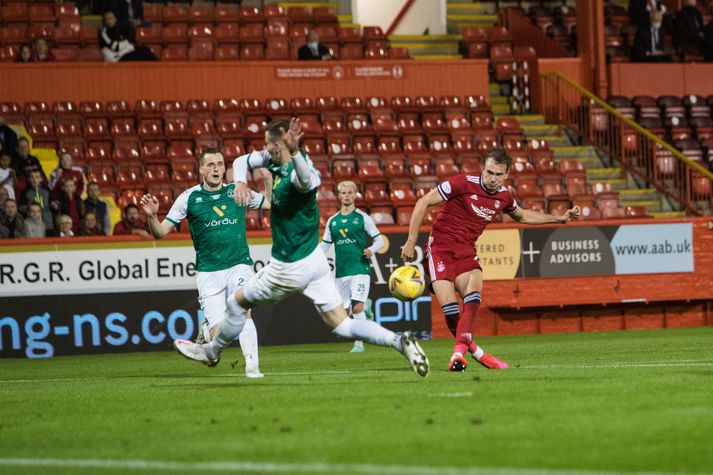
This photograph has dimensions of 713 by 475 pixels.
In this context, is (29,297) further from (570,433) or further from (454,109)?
(570,433)

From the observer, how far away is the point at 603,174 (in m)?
26.2

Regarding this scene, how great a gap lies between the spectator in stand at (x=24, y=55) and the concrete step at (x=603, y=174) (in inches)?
464

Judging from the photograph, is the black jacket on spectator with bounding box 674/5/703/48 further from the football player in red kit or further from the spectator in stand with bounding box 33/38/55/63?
the football player in red kit

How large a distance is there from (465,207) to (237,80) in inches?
587

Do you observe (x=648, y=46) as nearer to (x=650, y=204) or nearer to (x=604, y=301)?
(x=650, y=204)

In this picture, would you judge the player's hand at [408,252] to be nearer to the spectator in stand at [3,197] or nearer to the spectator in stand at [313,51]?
the spectator in stand at [3,197]

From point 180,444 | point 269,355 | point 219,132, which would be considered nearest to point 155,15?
point 219,132

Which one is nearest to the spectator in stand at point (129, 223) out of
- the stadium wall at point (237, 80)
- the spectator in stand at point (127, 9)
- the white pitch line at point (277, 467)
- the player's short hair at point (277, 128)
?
the stadium wall at point (237, 80)

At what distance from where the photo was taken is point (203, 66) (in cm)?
2636

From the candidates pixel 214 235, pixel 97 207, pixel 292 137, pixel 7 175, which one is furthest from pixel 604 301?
pixel 292 137

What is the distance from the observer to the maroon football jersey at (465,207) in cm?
1250

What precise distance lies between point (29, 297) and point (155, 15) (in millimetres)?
11232

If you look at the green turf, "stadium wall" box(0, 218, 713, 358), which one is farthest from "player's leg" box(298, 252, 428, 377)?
"stadium wall" box(0, 218, 713, 358)

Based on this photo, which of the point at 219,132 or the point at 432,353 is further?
the point at 219,132
